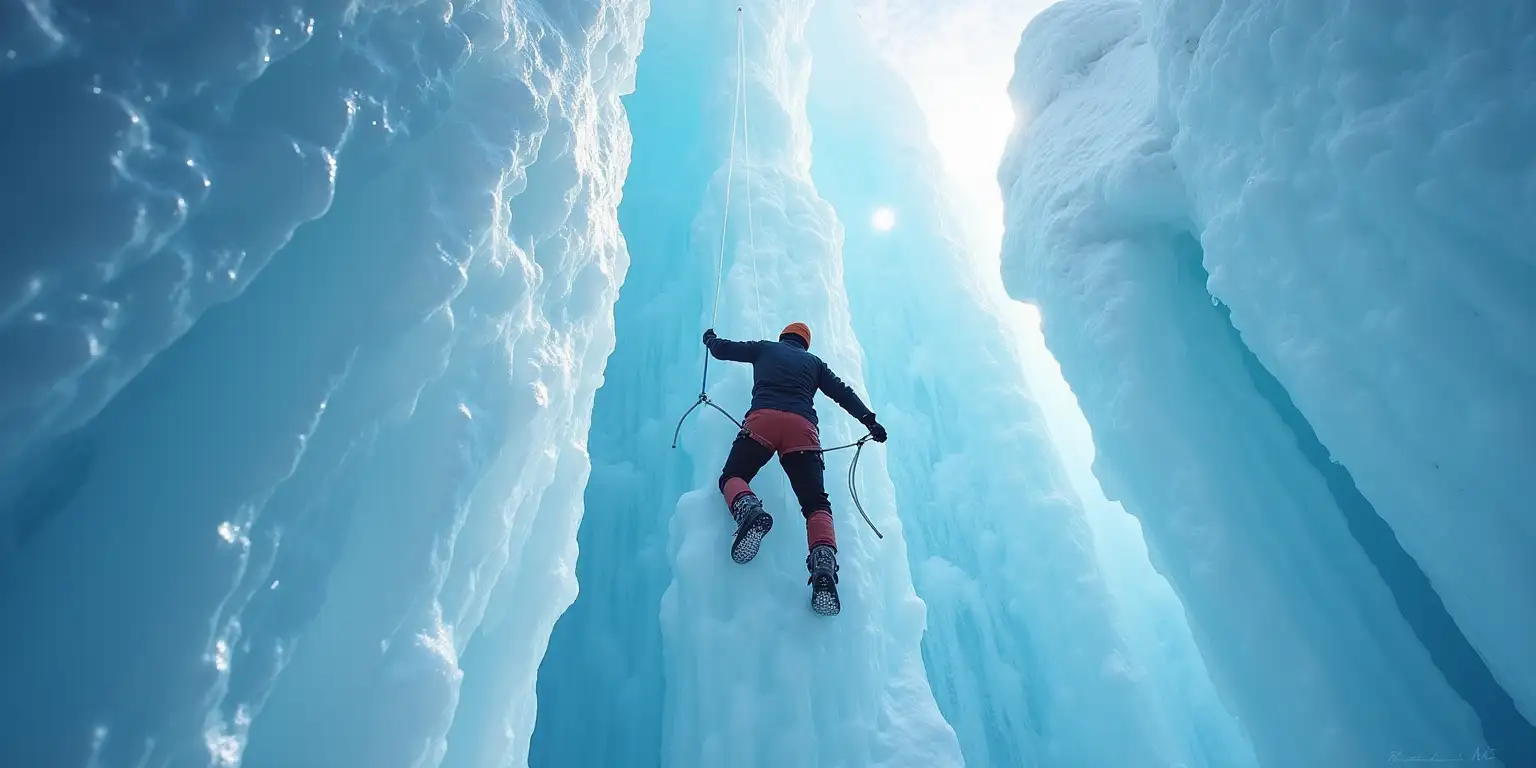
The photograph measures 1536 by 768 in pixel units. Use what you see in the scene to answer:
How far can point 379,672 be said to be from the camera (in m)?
1.74

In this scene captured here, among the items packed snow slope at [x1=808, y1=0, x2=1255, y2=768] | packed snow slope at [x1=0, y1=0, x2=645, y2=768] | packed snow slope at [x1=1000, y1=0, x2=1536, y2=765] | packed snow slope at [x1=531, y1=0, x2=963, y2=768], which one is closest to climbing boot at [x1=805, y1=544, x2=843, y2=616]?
packed snow slope at [x1=531, y1=0, x2=963, y2=768]

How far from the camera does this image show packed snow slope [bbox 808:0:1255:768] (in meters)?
5.20

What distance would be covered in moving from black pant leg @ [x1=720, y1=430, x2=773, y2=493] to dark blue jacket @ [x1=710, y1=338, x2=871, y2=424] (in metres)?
0.21

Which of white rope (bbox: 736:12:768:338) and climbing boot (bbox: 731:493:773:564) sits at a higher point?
white rope (bbox: 736:12:768:338)

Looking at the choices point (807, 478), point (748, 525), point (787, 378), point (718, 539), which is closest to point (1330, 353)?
point (807, 478)

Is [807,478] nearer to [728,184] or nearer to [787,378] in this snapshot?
[787,378]

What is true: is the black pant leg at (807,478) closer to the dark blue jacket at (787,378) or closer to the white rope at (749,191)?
the dark blue jacket at (787,378)

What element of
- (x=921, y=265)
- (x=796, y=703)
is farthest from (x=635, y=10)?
(x=921, y=265)

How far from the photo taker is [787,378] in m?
3.50

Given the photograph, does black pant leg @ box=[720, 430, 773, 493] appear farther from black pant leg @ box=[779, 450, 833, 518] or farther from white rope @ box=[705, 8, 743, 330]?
white rope @ box=[705, 8, 743, 330]

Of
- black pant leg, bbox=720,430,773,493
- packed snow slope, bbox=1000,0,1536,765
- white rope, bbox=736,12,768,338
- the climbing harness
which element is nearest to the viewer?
packed snow slope, bbox=1000,0,1536,765

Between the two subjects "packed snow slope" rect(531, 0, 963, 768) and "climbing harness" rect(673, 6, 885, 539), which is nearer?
"packed snow slope" rect(531, 0, 963, 768)

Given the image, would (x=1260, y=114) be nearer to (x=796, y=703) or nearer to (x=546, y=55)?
(x=546, y=55)

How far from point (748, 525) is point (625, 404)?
3.29m
